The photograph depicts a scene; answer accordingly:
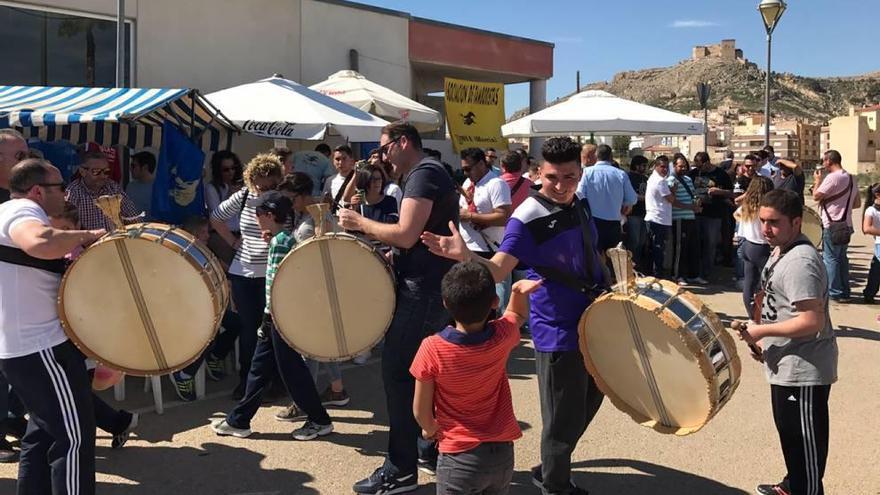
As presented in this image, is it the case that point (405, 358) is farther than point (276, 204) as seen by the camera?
No

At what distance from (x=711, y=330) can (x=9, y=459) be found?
3.97m

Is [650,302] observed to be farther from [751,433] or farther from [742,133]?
[742,133]

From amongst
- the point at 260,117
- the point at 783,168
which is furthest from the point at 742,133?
the point at 260,117

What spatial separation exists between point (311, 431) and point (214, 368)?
1578mm

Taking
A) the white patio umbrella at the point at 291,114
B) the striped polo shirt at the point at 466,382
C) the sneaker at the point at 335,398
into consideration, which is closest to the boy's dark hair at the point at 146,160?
the white patio umbrella at the point at 291,114

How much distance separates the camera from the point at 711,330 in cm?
286

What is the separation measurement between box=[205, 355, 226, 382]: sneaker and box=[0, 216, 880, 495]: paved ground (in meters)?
0.26

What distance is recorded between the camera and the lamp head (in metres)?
12.6

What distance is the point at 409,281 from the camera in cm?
370

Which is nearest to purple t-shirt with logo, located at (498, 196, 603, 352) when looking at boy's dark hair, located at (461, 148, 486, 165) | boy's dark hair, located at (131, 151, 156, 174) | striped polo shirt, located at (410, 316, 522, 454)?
striped polo shirt, located at (410, 316, 522, 454)

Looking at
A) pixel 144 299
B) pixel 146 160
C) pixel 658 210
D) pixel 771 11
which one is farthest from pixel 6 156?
pixel 771 11

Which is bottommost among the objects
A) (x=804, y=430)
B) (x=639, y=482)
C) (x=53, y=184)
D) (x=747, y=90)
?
(x=639, y=482)

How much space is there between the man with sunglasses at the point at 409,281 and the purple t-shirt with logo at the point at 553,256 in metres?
0.43

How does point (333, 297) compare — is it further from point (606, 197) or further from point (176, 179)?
point (606, 197)
